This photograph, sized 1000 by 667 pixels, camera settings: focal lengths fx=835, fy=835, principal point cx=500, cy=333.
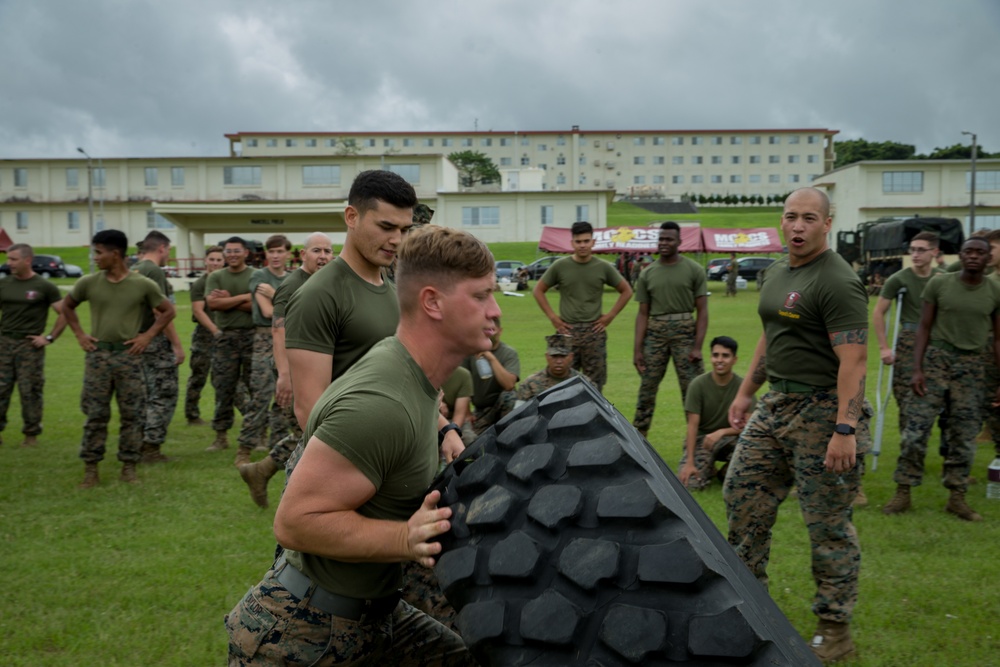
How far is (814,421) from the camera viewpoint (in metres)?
4.46

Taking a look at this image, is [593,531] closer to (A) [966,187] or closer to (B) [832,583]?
(B) [832,583]

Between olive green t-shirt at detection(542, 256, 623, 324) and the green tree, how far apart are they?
3514 inches

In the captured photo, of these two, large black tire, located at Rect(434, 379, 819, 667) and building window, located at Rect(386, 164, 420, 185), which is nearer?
large black tire, located at Rect(434, 379, 819, 667)

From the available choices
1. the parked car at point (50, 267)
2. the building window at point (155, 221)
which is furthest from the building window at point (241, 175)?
the parked car at point (50, 267)

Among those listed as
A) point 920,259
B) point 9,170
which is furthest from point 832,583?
point 9,170

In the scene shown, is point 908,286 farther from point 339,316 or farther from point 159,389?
point 159,389

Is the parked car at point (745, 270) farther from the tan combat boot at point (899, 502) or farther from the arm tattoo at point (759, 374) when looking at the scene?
the arm tattoo at point (759, 374)

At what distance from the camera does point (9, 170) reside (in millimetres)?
71938

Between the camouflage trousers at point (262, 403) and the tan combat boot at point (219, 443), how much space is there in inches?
38.8

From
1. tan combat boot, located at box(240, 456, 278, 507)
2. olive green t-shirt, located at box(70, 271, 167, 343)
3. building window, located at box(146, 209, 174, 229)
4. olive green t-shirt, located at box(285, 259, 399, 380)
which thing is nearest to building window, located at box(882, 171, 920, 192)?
building window, located at box(146, 209, 174, 229)

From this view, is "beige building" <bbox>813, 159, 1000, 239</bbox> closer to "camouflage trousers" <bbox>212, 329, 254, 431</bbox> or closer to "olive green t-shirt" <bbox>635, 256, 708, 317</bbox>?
"olive green t-shirt" <bbox>635, 256, 708, 317</bbox>

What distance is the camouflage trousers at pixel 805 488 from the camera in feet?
14.5

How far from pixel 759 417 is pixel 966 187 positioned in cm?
6986

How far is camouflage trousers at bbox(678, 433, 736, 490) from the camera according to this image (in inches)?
305
